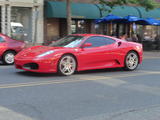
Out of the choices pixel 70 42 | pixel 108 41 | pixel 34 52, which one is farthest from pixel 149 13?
pixel 34 52

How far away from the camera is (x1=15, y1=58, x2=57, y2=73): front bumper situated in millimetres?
9133

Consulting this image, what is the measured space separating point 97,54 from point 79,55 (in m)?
0.75

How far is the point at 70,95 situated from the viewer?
7145mm

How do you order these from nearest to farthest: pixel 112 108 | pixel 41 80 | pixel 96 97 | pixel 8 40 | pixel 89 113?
pixel 89 113, pixel 112 108, pixel 96 97, pixel 41 80, pixel 8 40

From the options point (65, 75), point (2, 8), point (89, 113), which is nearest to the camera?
point (89, 113)

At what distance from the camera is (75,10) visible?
21.8 m

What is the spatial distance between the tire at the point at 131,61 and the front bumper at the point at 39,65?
9.95 feet

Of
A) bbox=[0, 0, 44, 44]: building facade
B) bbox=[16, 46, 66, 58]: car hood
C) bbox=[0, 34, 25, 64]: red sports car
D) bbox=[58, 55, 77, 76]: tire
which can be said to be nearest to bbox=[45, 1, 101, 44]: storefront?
bbox=[0, 0, 44, 44]: building facade

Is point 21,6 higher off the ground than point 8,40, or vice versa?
point 21,6

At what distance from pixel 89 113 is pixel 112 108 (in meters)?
0.63

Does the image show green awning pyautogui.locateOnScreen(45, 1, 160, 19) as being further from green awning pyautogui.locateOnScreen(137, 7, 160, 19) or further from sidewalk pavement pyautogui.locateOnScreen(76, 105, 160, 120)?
sidewalk pavement pyautogui.locateOnScreen(76, 105, 160, 120)

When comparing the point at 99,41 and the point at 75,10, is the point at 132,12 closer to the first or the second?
the point at 75,10


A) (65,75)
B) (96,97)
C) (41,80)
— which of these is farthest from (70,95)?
(65,75)

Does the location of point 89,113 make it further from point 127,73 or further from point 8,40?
point 8,40
